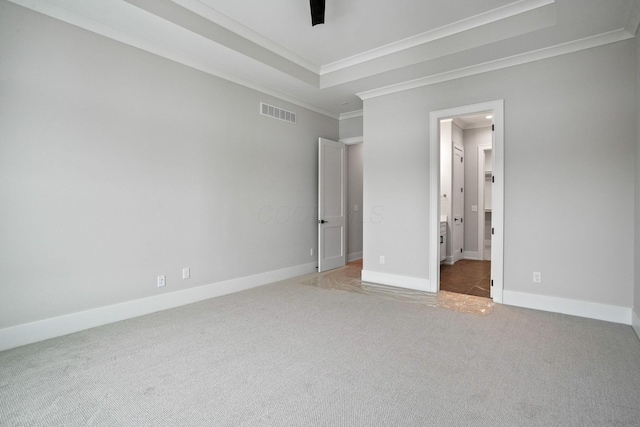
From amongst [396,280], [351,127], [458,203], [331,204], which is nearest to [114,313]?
[396,280]

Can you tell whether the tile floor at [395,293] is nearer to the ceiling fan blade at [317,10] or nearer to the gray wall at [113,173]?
the gray wall at [113,173]

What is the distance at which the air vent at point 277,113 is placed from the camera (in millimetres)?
4699

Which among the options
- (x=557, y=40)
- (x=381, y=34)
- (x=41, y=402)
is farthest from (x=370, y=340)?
(x=557, y=40)

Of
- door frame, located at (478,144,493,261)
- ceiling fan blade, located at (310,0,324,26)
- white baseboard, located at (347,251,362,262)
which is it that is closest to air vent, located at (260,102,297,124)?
ceiling fan blade, located at (310,0,324,26)

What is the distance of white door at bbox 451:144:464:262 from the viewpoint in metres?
6.55

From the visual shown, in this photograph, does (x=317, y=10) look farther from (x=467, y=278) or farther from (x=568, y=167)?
(x=467, y=278)

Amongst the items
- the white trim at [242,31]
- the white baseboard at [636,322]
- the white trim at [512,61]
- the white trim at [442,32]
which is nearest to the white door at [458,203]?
the white trim at [512,61]

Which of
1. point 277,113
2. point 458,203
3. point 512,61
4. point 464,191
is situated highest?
point 512,61

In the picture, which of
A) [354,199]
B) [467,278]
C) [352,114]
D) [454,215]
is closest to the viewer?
[467,278]

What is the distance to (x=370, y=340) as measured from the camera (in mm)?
2768

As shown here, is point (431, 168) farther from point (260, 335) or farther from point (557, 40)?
point (260, 335)

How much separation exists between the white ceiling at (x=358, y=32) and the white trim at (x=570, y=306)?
262cm

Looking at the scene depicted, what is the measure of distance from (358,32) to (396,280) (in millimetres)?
3242

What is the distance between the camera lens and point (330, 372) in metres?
2.23
